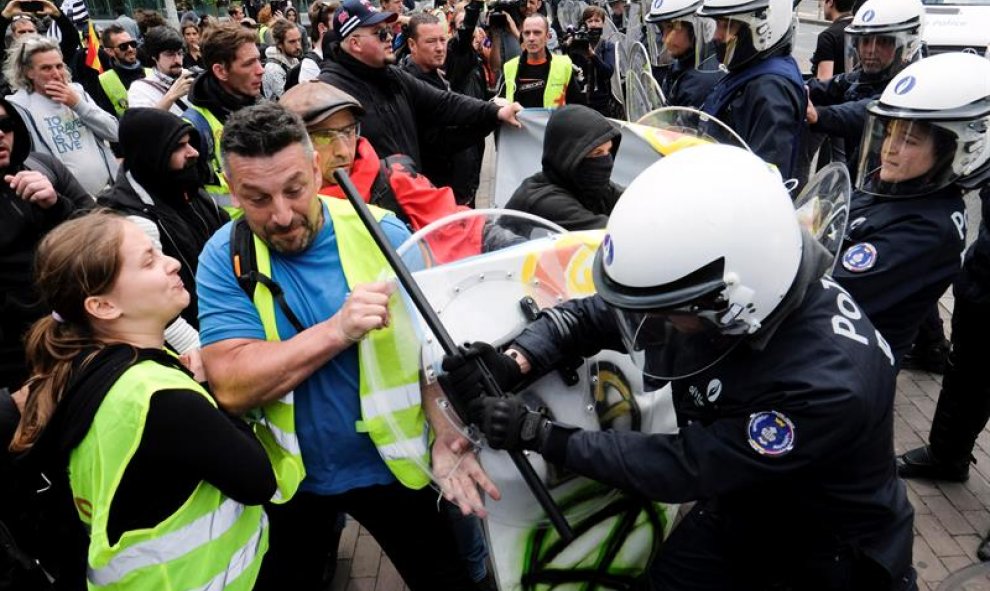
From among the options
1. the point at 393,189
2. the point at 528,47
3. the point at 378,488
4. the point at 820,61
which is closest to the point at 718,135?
the point at 393,189

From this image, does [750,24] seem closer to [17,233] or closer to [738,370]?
[738,370]

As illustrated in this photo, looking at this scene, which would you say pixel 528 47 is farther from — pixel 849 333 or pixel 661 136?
pixel 849 333

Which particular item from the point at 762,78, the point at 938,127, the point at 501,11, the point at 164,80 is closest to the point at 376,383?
the point at 938,127

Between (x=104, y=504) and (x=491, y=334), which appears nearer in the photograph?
(x=104, y=504)

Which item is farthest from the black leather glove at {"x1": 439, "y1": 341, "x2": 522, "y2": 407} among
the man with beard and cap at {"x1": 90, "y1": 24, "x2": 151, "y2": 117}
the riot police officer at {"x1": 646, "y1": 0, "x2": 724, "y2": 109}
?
the man with beard and cap at {"x1": 90, "y1": 24, "x2": 151, "y2": 117}

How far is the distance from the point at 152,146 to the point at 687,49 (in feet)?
11.0

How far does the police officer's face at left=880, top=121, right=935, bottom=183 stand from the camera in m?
2.52

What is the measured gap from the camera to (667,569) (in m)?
2.11

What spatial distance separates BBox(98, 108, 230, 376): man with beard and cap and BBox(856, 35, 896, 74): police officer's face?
3898 millimetres

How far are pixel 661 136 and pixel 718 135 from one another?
247 millimetres

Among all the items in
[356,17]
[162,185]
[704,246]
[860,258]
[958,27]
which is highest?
[356,17]

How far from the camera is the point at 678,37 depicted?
181 inches

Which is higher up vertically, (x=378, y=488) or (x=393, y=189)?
(x=393, y=189)

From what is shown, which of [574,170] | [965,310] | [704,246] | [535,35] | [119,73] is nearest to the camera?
[704,246]
